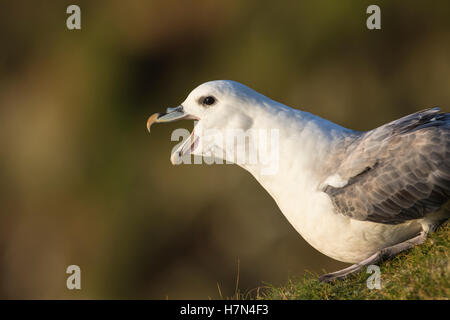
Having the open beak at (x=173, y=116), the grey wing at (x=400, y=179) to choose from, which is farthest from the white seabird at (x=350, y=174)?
the open beak at (x=173, y=116)

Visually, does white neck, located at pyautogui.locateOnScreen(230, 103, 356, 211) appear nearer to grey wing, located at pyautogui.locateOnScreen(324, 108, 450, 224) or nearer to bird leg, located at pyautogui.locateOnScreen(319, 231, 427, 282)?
grey wing, located at pyautogui.locateOnScreen(324, 108, 450, 224)

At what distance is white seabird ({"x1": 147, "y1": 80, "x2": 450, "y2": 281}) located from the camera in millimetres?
3096

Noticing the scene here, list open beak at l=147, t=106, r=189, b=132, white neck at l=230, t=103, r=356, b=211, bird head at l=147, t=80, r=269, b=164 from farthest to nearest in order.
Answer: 1. open beak at l=147, t=106, r=189, b=132
2. bird head at l=147, t=80, r=269, b=164
3. white neck at l=230, t=103, r=356, b=211

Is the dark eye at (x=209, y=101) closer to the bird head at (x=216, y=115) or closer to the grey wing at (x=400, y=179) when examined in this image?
the bird head at (x=216, y=115)

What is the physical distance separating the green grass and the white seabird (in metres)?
0.06

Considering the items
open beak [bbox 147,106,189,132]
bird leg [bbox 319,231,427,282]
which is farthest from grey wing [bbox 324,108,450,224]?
open beak [bbox 147,106,189,132]

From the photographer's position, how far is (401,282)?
286 cm

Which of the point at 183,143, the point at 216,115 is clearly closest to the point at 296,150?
the point at 216,115

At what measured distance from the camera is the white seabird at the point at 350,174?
10.2 feet

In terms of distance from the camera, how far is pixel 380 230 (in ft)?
10.4

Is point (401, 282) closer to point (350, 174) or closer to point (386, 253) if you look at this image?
point (386, 253)

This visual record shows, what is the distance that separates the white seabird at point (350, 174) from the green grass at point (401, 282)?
6 centimetres
